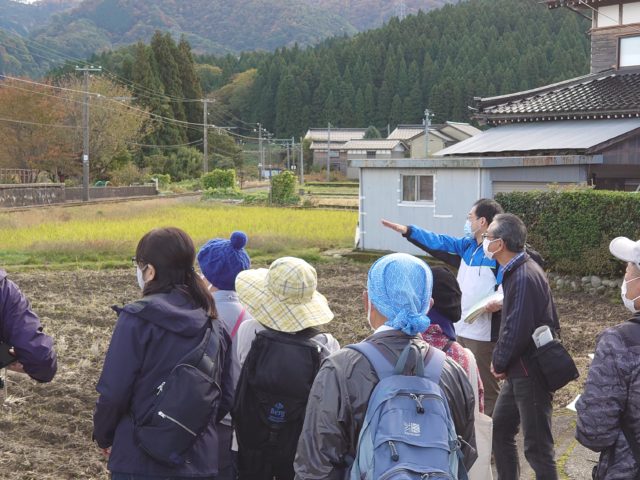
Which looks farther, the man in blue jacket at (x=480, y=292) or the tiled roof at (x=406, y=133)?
the tiled roof at (x=406, y=133)

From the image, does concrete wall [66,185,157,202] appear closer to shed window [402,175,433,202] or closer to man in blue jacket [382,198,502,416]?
shed window [402,175,433,202]

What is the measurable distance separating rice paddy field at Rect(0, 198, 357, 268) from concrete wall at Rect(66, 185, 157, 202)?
6.52m

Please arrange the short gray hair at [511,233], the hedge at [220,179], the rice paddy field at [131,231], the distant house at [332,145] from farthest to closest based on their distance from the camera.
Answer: the distant house at [332,145], the hedge at [220,179], the rice paddy field at [131,231], the short gray hair at [511,233]

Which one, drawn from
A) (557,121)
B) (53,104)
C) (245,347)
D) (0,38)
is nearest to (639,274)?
(245,347)

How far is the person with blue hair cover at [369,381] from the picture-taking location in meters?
2.00

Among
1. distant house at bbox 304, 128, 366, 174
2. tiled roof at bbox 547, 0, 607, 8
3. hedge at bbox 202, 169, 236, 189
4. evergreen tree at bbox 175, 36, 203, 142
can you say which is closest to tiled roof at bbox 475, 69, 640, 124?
tiled roof at bbox 547, 0, 607, 8

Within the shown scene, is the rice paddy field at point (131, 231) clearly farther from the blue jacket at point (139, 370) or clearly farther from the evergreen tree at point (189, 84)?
the evergreen tree at point (189, 84)

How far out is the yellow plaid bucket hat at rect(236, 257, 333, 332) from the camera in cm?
267

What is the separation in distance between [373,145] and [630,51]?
4366cm

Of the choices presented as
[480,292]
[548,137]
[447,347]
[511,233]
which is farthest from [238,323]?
[548,137]

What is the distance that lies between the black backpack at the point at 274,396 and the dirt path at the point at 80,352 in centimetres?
187

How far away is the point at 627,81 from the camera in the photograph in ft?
53.2

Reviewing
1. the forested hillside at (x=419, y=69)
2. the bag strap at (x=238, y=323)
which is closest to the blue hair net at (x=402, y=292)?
the bag strap at (x=238, y=323)

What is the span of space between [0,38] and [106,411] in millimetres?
118417
